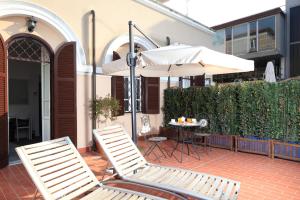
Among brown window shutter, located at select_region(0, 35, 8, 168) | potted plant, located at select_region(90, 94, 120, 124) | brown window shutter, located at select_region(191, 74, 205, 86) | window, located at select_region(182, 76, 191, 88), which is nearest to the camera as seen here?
brown window shutter, located at select_region(0, 35, 8, 168)

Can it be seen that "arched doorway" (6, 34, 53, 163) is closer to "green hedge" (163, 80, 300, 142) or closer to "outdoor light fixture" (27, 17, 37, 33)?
"outdoor light fixture" (27, 17, 37, 33)

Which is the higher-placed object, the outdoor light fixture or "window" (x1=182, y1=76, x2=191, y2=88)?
the outdoor light fixture

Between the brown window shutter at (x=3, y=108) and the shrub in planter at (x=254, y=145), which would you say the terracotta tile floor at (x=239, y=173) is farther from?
the brown window shutter at (x=3, y=108)

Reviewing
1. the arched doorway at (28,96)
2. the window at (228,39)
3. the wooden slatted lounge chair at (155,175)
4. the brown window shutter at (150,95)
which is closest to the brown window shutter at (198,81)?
the brown window shutter at (150,95)

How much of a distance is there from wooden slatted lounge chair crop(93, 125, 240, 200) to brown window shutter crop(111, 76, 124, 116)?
3.72 m

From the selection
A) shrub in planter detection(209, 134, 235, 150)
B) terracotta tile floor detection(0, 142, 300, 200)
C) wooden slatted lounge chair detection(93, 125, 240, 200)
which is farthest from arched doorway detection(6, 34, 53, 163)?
shrub in planter detection(209, 134, 235, 150)

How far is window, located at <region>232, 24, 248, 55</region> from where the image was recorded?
17.8 meters

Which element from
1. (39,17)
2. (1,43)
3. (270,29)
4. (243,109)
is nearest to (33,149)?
(1,43)

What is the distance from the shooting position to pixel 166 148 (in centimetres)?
743

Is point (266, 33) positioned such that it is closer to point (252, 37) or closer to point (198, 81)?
point (252, 37)

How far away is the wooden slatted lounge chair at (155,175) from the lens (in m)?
2.90

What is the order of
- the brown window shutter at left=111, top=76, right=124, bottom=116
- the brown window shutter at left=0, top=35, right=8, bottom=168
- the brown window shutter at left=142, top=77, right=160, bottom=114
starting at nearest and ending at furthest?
the brown window shutter at left=0, top=35, right=8, bottom=168, the brown window shutter at left=111, top=76, right=124, bottom=116, the brown window shutter at left=142, top=77, right=160, bottom=114

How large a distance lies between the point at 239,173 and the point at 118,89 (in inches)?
177

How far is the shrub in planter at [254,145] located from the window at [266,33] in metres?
12.1
